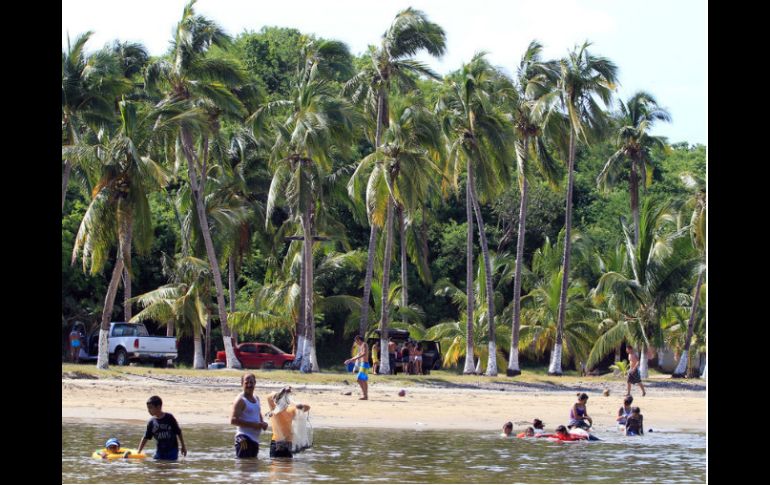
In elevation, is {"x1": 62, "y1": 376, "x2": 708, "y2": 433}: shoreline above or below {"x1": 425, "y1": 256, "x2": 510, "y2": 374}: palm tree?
below

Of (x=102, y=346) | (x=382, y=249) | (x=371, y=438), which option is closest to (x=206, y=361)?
(x=382, y=249)

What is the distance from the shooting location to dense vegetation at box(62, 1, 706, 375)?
3559 cm

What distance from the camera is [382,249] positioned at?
1748 inches

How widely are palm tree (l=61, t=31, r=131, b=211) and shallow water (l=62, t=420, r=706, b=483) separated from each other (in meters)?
15.1

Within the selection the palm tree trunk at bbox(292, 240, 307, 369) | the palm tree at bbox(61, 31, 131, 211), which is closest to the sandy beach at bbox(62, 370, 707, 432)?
the palm tree trunk at bbox(292, 240, 307, 369)

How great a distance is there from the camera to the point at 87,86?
1366 inches

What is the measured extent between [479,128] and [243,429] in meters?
23.2

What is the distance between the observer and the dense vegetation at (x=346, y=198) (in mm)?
35594

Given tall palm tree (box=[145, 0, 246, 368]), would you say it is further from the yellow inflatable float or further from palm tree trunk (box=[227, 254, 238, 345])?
the yellow inflatable float

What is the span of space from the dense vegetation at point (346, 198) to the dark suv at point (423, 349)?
36.8 inches

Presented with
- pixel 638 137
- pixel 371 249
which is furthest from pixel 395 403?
pixel 638 137

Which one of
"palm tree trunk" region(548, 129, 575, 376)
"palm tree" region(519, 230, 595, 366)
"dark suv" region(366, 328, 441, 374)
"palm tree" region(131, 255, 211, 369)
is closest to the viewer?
"dark suv" region(366, 328, 441, 374)

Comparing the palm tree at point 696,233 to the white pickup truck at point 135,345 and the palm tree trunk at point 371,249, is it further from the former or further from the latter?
the white pickup truck at point 135,345
